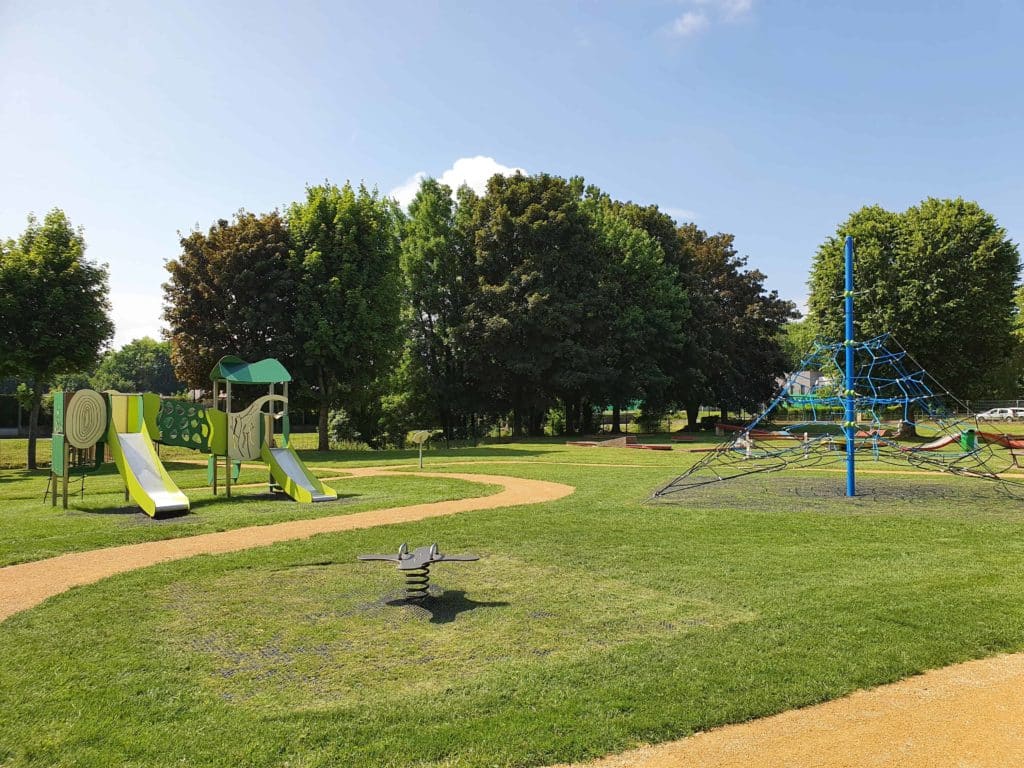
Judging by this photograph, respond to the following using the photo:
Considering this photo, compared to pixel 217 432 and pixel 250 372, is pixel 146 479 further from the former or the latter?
pixel 250 372

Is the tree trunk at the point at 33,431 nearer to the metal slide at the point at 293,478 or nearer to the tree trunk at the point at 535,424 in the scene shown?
the metal slide at the point at 293,478

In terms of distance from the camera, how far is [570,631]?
5863mm

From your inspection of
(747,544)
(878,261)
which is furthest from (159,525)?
(878,261)

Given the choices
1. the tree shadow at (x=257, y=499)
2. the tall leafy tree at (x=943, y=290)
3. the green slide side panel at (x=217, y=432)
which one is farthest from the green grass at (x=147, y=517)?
the tall leafy tree at (x=943, y=290)

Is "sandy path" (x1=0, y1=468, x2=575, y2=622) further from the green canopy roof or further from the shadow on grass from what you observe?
the shadow on grass

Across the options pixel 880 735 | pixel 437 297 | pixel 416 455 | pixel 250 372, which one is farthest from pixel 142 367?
pixel 880 735

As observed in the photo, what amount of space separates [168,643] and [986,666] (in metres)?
6.48

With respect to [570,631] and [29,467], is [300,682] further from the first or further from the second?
[29,467]

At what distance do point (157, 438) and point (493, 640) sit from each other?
1163 centimetres

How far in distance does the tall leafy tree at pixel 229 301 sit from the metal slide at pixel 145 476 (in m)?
16.4

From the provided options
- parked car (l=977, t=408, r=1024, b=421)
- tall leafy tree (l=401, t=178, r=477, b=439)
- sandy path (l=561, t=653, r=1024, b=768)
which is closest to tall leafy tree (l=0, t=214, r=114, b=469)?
tall leafy tree (l=401, t=178, r=477, b=439)

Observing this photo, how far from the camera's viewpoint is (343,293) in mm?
31078

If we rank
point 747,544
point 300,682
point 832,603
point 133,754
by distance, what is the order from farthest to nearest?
point 747,544 → point 832,603 → point 300,682 → point 133,754

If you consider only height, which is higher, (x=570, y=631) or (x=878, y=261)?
(x=878, y=261)
